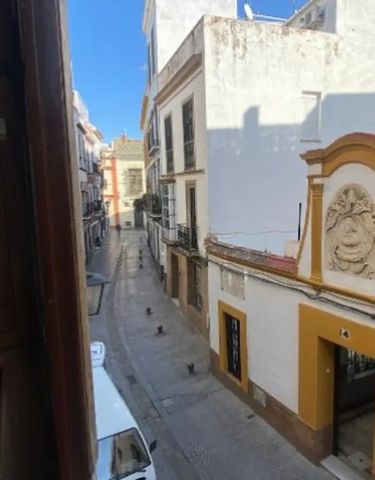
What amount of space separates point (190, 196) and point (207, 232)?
226 centimetres

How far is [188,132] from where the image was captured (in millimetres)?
13109

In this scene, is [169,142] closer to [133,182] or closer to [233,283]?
[233,283]

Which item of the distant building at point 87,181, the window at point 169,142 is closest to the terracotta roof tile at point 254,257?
the window at point 169,142

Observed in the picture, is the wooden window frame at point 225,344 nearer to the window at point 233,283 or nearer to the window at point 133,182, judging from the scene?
the window at point 233,283

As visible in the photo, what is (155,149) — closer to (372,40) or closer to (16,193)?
(372,40)

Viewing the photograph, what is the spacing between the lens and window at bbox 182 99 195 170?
12.7 metres

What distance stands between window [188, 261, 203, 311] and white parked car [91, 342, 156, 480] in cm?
795

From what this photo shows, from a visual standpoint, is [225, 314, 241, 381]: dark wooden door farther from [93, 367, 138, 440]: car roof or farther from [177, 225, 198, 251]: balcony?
[177, 225, 198, 251]: balcony

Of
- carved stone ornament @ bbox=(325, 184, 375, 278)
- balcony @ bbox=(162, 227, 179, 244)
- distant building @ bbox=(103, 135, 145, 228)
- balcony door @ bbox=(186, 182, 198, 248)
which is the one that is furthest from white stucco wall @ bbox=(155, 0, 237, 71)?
distant building @ bbox=(103, 135, 145, 228)

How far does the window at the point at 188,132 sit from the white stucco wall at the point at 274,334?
553 centimetres

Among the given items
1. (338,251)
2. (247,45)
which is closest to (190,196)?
(247,45)

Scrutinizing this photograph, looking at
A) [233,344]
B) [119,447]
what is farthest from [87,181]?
[119,447]

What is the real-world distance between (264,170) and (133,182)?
33503mm

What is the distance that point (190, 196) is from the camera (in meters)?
13.5
